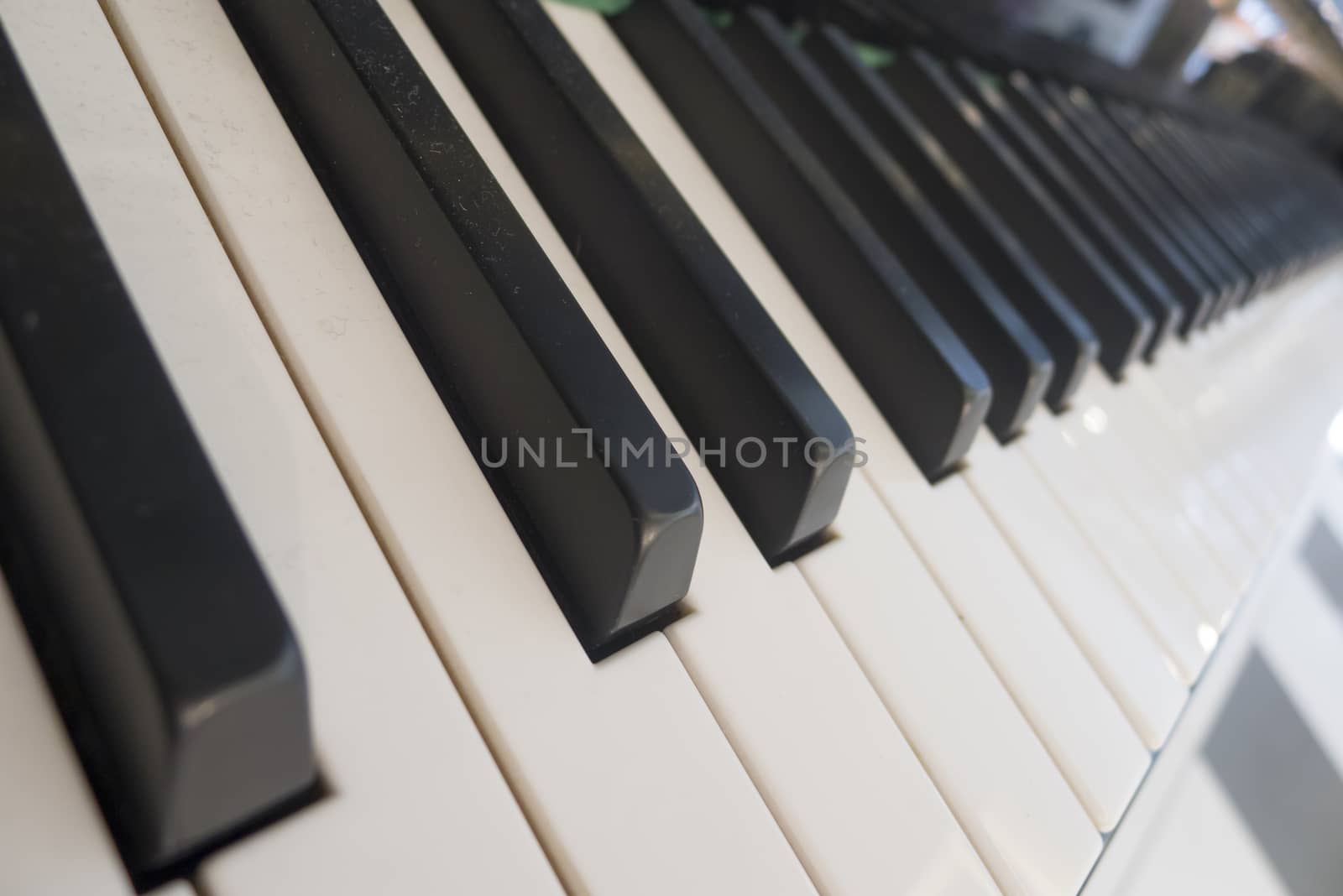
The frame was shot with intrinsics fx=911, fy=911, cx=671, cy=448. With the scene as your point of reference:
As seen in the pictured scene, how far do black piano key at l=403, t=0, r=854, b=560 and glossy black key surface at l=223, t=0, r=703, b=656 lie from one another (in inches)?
3.3

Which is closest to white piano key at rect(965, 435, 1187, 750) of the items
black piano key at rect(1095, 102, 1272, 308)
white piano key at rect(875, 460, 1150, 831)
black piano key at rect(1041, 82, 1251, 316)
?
white piano key at rect(875, 460, 1150, 831)

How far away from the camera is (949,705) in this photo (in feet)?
1.62

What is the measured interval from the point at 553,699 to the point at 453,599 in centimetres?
5

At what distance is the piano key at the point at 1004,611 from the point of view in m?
0.54

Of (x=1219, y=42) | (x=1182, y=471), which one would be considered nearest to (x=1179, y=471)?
(x=1182, y=471)

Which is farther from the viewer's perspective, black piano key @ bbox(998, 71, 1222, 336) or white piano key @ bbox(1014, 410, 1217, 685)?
black piano key @ bbox(998, 71, 1222, 336)

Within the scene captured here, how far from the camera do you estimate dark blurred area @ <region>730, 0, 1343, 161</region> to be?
0.87m

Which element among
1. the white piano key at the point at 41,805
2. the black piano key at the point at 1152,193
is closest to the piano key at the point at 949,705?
the white piano key at the point at 41,805

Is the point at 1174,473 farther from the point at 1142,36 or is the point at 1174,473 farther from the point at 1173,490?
the point at 1142,36

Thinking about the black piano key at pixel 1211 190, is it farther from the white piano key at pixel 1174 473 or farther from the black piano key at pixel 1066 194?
the white piano key at pixel 1174 473

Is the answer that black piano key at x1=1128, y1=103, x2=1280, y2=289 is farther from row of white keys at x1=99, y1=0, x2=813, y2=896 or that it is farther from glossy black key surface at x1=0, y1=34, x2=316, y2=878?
glossy black key surface at x1=0, y1=34, x2=316, y2=878

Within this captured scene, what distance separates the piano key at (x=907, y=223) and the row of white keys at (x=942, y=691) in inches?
5.9

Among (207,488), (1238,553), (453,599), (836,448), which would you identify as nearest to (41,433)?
(207,488)

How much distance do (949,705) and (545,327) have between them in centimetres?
30
